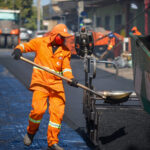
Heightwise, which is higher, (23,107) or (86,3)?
(86,3)

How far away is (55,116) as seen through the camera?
5.60 m

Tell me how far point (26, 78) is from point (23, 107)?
5.41 meters

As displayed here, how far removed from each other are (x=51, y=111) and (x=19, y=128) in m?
1.22

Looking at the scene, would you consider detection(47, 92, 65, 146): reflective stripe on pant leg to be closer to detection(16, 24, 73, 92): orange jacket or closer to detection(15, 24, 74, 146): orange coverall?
detection(15, 24, 74, 146): orange coverall

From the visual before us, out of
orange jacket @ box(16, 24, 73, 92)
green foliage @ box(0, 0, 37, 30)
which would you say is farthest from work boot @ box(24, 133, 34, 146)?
green foliage @ box(0, 0, 37, 30)

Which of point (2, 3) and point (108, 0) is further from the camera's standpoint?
point (2, 3)

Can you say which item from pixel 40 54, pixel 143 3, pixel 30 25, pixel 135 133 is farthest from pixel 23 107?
pixel 30 25

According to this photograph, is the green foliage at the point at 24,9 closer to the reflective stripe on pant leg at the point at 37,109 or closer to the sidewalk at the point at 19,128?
the sidewalk at the point at 19,128

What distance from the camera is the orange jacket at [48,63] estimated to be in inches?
225

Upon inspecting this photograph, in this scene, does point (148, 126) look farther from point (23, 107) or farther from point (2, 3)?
point (2, 3)

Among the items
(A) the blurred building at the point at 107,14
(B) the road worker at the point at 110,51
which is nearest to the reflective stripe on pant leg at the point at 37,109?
(B) the road worker at the point at 110,51

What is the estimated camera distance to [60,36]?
5734mm

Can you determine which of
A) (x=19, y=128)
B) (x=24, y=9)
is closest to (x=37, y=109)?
(x=19, y=128)

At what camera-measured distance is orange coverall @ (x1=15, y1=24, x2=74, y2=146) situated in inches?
221
